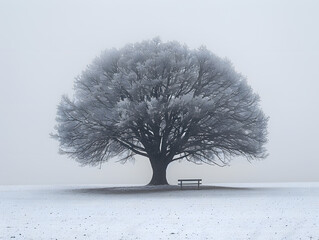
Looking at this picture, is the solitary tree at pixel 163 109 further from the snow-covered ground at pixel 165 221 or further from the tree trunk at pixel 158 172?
the snow-covered ground at pixel 165 221

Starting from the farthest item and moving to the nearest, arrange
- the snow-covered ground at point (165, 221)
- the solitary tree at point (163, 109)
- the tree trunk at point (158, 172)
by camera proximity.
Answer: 1. the tree trunk at point (158, 172)
2. the solitary tree at point (163, 109)
3. the snow-covered ground at point (165, 221)

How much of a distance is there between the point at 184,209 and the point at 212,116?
18.0 meters

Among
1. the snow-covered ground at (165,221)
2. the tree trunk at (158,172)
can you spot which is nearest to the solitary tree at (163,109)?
the tree trunk at (158,172)

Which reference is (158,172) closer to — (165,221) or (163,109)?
(163,109)

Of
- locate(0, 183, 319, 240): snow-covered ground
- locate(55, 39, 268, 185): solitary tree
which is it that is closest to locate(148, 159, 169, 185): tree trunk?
locate(55, 39, 268, 185): solitary tree

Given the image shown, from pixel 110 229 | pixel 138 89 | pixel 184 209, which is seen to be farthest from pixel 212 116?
pixel 110 229

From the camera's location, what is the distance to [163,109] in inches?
1419

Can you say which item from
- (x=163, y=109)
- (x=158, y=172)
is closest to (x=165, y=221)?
(x=163, y=109)

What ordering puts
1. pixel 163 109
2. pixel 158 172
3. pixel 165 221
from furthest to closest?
pixel 158 172 → pixel 163 109 → pixel 165 221

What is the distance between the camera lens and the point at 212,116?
38.3 meters

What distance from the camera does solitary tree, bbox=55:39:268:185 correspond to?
3734 centimetres

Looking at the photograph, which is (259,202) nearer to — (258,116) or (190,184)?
(190,184)

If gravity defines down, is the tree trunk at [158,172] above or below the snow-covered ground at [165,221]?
above

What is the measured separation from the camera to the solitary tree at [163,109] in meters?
37.3
